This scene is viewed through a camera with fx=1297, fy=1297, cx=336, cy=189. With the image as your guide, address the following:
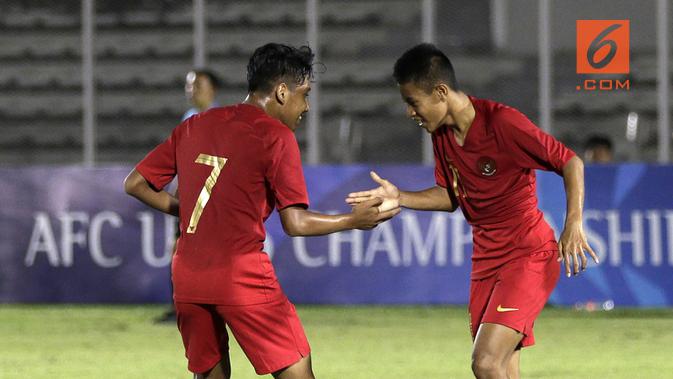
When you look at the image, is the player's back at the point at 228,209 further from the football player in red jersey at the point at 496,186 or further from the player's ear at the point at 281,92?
the football player in red jersey at the point at 496,186

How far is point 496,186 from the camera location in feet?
19.4

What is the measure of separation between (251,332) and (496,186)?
1.45 meters

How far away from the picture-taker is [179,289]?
5.17m

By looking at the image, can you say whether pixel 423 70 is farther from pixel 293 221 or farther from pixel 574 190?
pixel 293 221

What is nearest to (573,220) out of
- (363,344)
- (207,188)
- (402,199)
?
(402,199)

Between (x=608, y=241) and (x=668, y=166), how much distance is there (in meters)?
0.93

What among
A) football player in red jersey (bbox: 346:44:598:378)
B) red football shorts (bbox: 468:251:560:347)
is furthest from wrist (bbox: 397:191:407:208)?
red football shorts (bbox: 468:251:560:347)

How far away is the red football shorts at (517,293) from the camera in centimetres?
566

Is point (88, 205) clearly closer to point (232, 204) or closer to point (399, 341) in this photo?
point (399, 341)

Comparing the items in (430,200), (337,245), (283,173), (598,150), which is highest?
(283,173)

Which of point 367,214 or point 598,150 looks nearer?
point 367,214

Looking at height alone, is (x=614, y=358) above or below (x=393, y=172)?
below

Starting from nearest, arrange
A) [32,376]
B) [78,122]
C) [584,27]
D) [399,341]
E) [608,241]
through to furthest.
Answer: [32,376] < [399,341] < [608,241] < [584,27] < [78,122]

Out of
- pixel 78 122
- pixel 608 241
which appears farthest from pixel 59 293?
pixel 608 241
